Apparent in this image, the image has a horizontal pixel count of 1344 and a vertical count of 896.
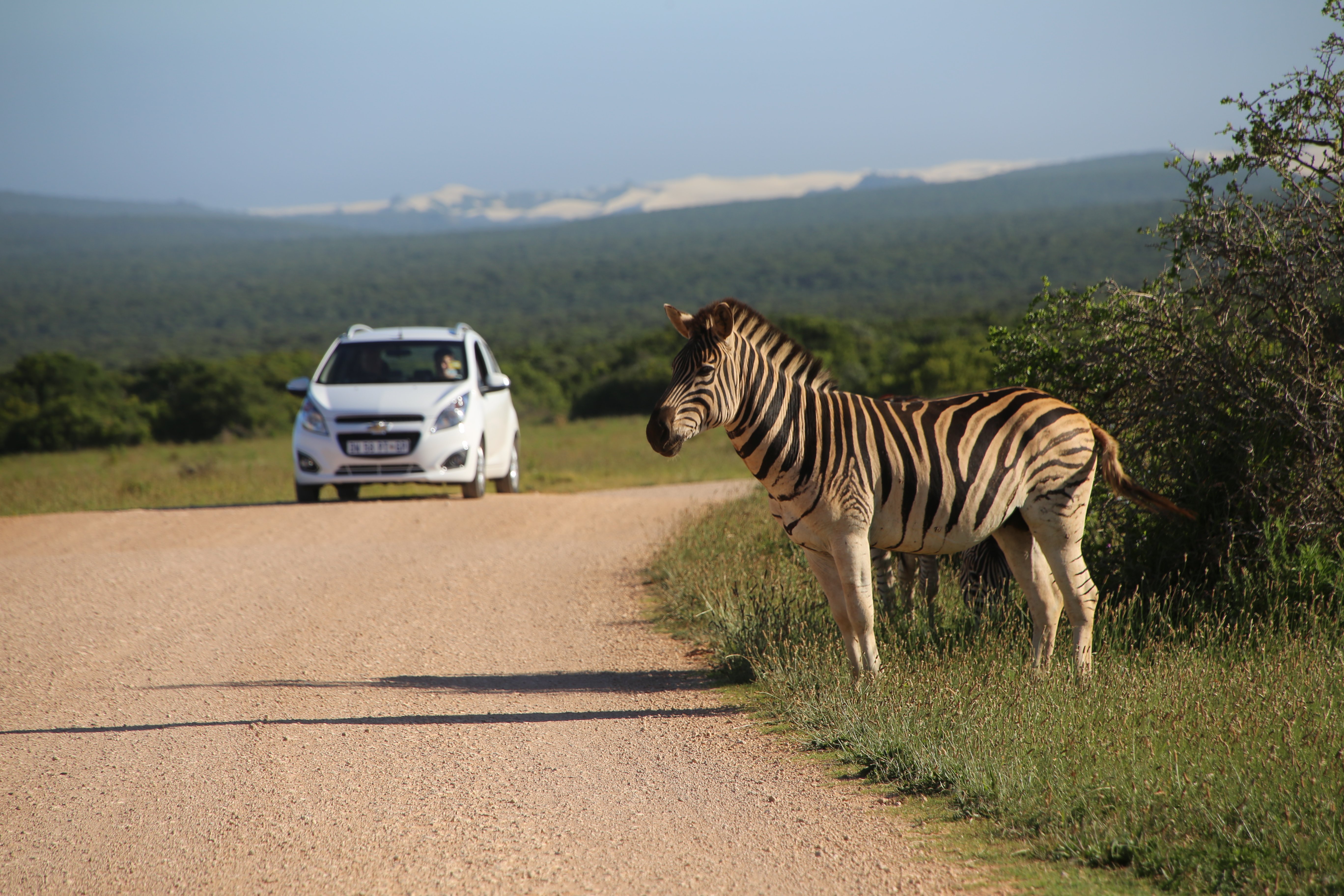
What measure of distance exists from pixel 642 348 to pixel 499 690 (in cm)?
3893

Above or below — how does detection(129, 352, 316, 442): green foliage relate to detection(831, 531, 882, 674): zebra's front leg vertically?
below

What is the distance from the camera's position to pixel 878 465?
5.55 meters

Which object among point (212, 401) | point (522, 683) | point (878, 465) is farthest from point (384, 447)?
point (212, 401)

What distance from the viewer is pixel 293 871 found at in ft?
13.0

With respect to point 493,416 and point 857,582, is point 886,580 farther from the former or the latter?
point 493,416

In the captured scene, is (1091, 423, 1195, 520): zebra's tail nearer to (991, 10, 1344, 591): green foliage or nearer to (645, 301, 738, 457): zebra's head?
(991, 10, 1344, 591): green foliage

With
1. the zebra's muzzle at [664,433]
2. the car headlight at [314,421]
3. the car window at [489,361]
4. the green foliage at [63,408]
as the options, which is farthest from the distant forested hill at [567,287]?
the zebra's muzzle at [664,433]

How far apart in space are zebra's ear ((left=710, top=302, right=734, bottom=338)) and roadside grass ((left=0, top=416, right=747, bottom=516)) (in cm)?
1039

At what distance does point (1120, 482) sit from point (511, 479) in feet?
33.3

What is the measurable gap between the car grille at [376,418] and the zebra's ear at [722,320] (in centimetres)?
803

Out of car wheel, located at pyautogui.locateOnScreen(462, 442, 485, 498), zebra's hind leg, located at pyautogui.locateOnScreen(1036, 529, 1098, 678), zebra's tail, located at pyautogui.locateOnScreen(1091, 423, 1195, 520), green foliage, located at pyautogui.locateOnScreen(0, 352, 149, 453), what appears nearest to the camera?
zebra's hind leg, located at pyautogui.locateOnScreen(1036, 529, 1098, 678)

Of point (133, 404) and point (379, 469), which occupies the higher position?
point (379, 469)

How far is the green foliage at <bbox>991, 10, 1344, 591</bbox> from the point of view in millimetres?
6719

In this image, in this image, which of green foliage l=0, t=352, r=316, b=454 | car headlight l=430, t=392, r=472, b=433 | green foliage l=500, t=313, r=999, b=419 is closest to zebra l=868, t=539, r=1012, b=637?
car headlight l=430, t=392, r=472, b=433
